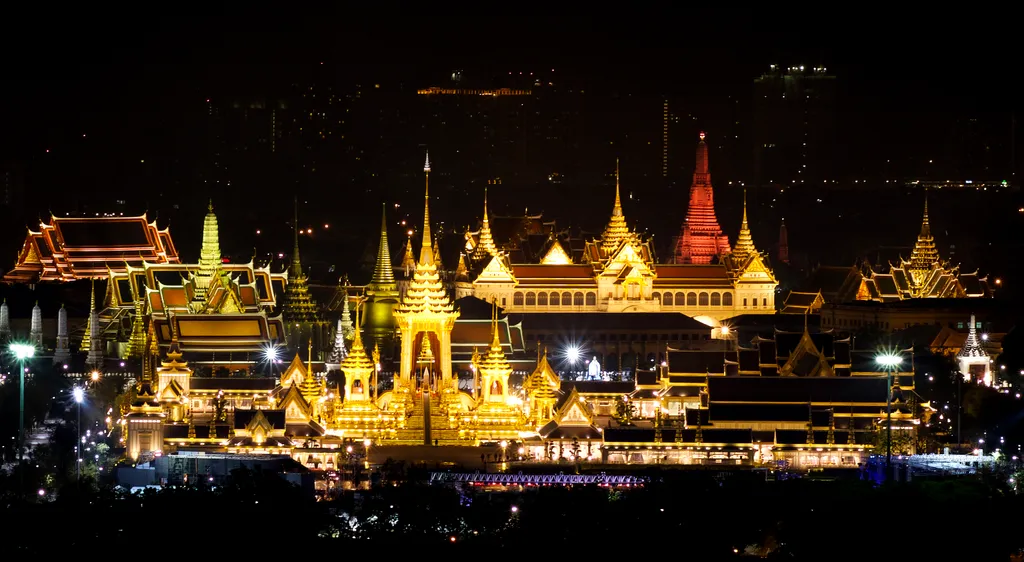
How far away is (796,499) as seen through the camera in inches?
1483

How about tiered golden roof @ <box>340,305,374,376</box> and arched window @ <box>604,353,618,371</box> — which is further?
arched window @ <box>604,353,618,371</box>

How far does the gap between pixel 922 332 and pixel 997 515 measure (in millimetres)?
25278

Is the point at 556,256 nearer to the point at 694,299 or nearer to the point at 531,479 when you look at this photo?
the point at 694,299

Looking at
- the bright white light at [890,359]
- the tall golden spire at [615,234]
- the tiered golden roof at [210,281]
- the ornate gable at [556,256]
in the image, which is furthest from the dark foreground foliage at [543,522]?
the ornate gable at [556,256]

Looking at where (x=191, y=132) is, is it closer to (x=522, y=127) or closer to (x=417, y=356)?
(x=522, y=127)

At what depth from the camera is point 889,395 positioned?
44.7 metres

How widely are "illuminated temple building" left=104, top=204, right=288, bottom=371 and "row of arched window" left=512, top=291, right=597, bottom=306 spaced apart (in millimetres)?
7014

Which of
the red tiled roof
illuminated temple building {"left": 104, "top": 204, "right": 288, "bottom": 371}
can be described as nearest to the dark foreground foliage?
illuminated temple building {"left": 104, "top": 204, "right": 288, "bottom": 371}

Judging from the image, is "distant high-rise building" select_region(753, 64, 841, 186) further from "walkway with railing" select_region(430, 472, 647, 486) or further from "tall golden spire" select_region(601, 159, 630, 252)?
"walkway with railing" select_region(430, 472, 647, 486)

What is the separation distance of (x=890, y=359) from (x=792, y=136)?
53.0 meters

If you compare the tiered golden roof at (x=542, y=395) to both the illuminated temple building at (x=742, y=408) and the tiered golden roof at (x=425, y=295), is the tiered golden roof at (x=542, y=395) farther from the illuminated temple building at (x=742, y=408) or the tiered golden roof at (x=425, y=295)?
the tiered golden roof at (x=425, y=295)

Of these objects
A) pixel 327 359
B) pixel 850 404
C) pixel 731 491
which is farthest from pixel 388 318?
pixel 731 491

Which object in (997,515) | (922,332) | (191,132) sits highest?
(191,132)

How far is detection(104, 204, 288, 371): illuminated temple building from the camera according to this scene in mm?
57094
